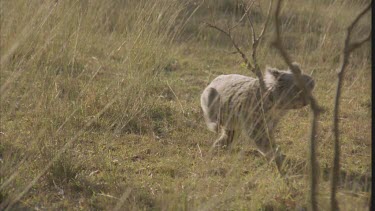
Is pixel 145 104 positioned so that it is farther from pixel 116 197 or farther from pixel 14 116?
pixel 116 197

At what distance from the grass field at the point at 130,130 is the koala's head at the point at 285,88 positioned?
35 cm

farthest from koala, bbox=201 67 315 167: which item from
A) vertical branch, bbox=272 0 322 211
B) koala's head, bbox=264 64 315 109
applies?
vertical branch, bbox=272 0 322 211

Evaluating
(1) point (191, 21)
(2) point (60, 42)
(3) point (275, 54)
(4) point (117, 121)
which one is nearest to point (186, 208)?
(4) point (117, 121)

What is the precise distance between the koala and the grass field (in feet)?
0.59

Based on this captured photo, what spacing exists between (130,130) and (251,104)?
3.99 ft

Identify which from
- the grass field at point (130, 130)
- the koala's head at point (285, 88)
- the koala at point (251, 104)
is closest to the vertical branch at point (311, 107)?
the grass field at point (130, 130)

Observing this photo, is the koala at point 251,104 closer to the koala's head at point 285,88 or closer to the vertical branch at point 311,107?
the koala's head at point 285,88

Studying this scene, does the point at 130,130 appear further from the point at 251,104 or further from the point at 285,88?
the point at 285,88

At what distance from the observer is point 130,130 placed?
5.25 metres

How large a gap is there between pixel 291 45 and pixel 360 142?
3172 mm

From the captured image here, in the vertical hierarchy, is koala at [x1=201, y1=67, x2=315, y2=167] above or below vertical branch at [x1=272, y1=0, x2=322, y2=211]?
below

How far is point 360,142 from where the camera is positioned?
17.3 ft

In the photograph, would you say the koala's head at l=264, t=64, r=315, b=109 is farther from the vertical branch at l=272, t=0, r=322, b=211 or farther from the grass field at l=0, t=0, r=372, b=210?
the vertical branch at l=272, t=0, r=322, b=211

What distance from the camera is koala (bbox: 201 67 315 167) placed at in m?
4.45
